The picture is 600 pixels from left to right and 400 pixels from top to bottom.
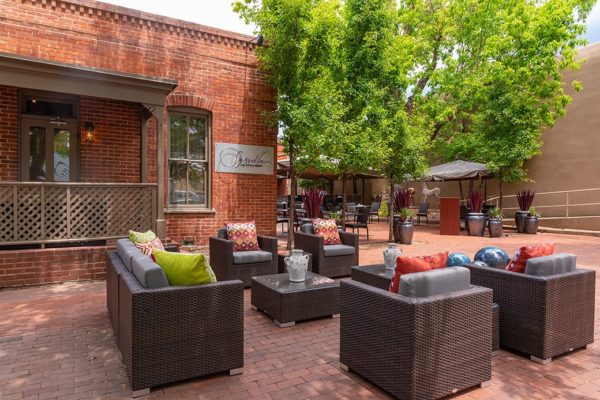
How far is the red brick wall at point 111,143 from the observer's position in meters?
7.49

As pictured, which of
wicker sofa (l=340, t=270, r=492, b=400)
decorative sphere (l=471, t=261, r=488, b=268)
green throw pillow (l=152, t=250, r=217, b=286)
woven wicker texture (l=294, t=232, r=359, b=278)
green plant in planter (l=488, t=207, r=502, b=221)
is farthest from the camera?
green plant in planter (l=488, t=207, r=502, b=221)

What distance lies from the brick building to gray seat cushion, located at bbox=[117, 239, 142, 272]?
2.36 metres

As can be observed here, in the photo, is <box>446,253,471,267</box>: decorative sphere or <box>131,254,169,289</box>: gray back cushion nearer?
<box>131,254,169,289</box>: gray back cushion

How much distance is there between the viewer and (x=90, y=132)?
7.42m

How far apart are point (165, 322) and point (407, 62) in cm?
1375

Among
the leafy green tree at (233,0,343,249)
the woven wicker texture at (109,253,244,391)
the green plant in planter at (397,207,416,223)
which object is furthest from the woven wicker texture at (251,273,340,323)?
the green plant in planter at (397,207,416,223)

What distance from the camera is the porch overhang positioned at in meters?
5.66

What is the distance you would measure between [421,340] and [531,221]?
1270cm

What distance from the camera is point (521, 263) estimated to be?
11.6 feet

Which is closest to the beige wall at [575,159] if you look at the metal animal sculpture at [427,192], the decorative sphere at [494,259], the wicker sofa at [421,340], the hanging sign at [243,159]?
the metal animal sculpture at [427,192]

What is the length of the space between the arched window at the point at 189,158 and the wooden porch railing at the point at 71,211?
1663mm

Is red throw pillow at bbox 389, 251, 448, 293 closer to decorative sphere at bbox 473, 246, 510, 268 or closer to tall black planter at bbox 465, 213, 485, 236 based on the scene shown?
decorative sphere at bbox 473, 246, 510, 268

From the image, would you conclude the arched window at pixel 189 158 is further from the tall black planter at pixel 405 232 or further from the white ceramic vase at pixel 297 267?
the tall black planter at pixel 405 232

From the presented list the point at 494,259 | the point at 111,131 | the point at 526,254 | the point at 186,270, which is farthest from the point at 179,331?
the point at 111,131
